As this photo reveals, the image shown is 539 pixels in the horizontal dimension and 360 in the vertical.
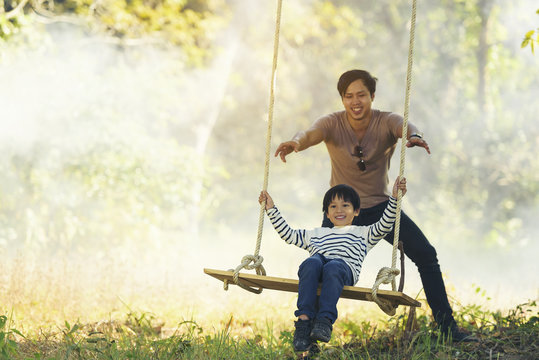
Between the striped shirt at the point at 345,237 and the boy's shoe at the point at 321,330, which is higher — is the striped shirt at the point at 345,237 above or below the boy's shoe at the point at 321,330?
above

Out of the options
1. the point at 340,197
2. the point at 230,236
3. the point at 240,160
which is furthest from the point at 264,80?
the point at 340,197

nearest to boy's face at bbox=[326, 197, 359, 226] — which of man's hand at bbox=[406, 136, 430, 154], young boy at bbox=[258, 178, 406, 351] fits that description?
young boy at bbox=[258, 178, 406, 351]

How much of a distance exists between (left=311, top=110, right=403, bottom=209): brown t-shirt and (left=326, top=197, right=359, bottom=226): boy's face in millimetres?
210

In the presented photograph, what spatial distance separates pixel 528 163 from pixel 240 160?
7.22m

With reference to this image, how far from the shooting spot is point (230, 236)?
17047 millimetres

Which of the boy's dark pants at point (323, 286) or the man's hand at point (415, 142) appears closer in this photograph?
the boy's dark pants at point (323, 286)

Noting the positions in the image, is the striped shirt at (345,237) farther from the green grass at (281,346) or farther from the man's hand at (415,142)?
the green grass at (281,346)

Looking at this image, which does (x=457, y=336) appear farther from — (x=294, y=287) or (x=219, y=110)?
(x=219, y=110)

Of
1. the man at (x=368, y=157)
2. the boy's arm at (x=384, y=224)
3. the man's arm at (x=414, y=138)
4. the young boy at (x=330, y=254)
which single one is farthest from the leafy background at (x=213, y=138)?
the man's arm at (x=414, y=138)

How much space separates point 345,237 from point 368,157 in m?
0.54

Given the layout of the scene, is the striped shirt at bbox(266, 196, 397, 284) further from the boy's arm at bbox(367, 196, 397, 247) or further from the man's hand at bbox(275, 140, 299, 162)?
the man's hand at bbox(275, 140, 299, 162)

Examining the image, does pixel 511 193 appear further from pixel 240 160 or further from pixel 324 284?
pixel 324 284

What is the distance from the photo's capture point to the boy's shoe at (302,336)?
310 centimetres

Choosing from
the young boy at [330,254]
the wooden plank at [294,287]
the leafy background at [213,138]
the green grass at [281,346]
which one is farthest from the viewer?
the leafy background at [213,138]
